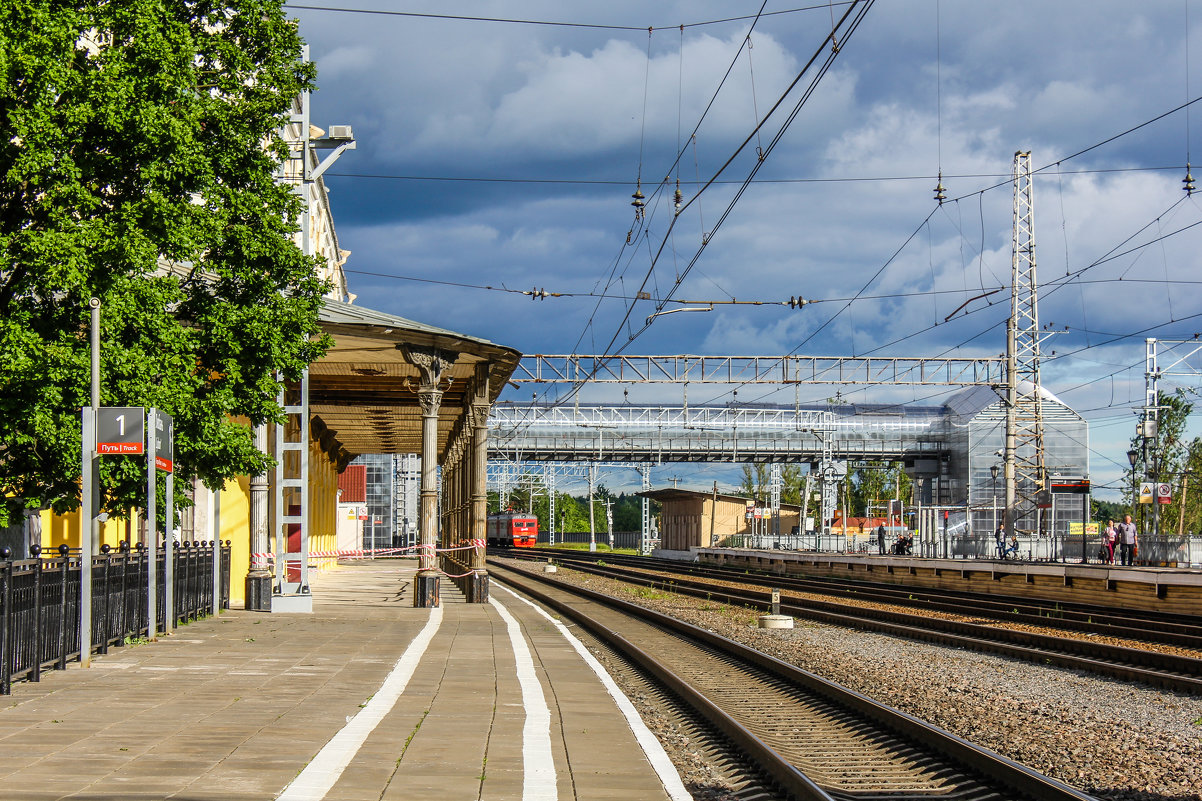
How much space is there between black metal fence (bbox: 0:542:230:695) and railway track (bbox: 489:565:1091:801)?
19.8ft

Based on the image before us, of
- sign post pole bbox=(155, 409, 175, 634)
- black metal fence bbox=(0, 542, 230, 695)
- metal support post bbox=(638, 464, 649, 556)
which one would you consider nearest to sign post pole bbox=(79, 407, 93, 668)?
black metal fence bbox=(0, 542, 230, 695)

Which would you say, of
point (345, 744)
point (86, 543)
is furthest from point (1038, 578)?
point (345, 744)

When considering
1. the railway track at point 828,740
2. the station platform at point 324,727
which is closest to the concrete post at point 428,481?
the railway track at point 828,740

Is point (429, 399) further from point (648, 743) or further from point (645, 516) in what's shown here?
point (645, 516)

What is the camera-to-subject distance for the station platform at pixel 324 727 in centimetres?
703

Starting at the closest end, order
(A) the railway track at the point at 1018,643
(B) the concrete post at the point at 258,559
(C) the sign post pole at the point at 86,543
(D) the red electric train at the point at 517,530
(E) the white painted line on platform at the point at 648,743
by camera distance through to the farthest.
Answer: (E) the white painted line on platform at the point at 648,743, (C) the sign post pole at the point at 86,543, (A) the railway track at the point at 1018,643, (B) the concrete post at the point at 258,559, (D) the red electric train at the point at 517,530

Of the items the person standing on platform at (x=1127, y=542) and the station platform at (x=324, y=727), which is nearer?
the station platform at (x=324, y=727)

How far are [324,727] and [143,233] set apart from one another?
288 inches

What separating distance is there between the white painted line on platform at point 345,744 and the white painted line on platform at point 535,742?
1121 millimetres

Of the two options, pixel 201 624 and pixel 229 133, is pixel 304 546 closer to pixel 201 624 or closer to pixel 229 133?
pixel 201 624

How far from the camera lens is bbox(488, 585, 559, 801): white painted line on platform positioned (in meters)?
7.18

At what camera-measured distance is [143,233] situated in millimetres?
13922

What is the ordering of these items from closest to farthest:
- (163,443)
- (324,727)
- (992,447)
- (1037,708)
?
(324,727)
(1037,708)
(163,443)
(992,447)

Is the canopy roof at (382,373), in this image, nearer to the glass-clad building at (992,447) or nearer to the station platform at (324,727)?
the station platform at (324,727)
